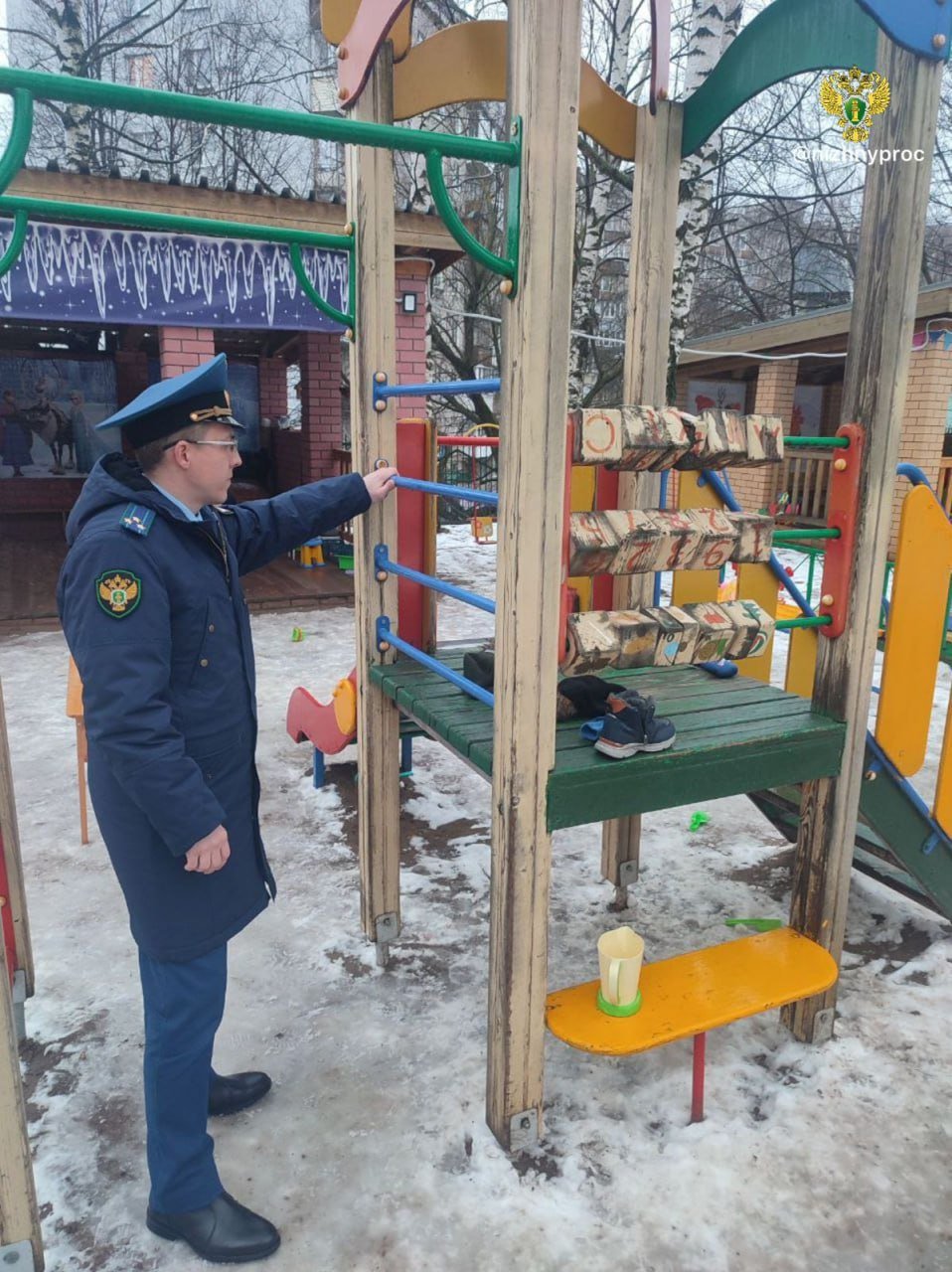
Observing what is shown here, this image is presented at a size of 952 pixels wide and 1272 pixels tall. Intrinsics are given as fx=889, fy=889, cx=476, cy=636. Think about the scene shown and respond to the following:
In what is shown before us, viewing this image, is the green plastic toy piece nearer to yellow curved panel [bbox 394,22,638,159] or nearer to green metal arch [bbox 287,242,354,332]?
green metal arch [bbox 287,242,354,332]

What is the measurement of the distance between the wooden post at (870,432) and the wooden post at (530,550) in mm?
878

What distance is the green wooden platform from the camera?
207 centimetres

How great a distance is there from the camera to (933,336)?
9.73 m

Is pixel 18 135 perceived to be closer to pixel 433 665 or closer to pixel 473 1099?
pixel 433 665

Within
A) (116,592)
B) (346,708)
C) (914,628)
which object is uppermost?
(116,592)

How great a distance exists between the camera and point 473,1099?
7.68 ft

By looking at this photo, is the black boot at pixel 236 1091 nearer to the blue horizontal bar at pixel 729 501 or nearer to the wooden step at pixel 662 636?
the wooden step at pixel 662 636

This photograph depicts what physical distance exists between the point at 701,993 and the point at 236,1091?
1.24 metres

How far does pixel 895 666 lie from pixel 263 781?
3044 mm

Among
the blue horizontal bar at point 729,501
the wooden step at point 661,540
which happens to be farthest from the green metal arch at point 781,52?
the wooden step at point 661,540

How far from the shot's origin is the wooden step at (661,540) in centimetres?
200

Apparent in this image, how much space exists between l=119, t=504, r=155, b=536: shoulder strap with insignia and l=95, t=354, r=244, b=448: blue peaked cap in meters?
0.16

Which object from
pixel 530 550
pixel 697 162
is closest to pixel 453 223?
pixel 530 550

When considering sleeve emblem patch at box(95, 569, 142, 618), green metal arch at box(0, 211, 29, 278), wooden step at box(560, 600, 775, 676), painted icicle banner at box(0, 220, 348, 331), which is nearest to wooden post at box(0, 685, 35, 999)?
sleeve emblem patch at box(95, 569, 142, 618)
